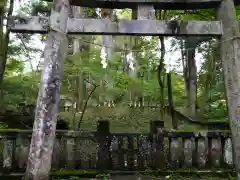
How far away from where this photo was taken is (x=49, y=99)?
415 cm

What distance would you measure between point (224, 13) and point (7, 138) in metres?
4.85

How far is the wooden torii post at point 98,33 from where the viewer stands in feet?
13.2

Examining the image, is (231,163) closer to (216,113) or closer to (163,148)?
(163,148)

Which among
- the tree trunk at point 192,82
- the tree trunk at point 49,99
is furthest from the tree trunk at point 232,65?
the tree trunk at point 192,82

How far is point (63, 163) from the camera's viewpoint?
5.57m

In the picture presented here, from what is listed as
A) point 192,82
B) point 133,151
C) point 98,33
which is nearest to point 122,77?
point 192,82

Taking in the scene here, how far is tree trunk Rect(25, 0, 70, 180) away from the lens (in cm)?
394

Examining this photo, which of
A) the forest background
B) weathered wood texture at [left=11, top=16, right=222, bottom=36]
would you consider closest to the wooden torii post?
weathered wood texture at [left=11, top=16, right=222, bottom=36]

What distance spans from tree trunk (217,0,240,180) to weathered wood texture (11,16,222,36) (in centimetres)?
20

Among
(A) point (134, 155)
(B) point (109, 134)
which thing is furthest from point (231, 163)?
(B) point (109, 134)

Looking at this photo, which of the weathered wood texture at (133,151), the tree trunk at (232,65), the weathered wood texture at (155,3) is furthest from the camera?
the weathered wood texture at (133,151)

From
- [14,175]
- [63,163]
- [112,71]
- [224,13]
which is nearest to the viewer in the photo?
[224,13]

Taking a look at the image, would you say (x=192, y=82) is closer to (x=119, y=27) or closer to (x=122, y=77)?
(x=122, y=77)

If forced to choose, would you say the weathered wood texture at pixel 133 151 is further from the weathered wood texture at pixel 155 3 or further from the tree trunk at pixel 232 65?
the weathered wood texture at pixel 155 3
